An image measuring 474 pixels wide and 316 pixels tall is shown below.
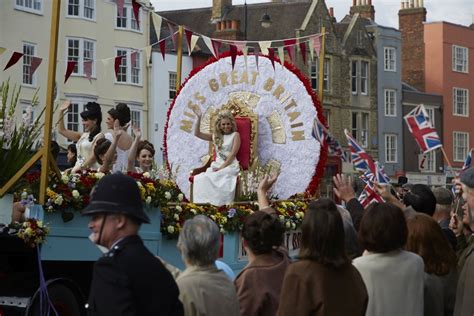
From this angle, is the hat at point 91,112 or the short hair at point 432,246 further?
the hat at point 91,112

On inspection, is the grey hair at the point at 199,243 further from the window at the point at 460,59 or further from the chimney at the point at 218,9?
the window at the point at 460,59

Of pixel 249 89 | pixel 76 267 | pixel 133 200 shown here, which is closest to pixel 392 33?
pixel 249 89

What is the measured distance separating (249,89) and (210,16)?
40827 millimetres

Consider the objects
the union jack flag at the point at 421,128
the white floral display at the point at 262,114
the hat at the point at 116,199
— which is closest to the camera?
the hat at the point at 116,199

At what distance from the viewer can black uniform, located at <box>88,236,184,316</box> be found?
464 centimetres

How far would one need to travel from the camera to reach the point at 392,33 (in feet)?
189

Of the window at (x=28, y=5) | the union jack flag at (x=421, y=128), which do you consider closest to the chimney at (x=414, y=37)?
the window at (x=28, y=5)

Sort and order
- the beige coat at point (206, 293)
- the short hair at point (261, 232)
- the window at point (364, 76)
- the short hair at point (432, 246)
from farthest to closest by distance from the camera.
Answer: the window at point (364, 76) < the short hair at point (432, 246) < the short hair at point (261, 232) < the beige coat at point (206, 293)

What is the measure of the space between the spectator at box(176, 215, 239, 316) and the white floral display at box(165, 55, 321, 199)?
818 cm

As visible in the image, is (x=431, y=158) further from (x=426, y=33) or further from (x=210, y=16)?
(x=210, y=16)

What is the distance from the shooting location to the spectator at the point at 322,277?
548 centimetres

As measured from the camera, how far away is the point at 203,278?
A: 212 inches

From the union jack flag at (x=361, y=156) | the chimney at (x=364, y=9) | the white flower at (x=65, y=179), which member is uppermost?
the chimney at (x=364, y=9)

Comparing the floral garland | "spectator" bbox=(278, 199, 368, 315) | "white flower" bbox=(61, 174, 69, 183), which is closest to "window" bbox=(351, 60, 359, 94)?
the floral garland
